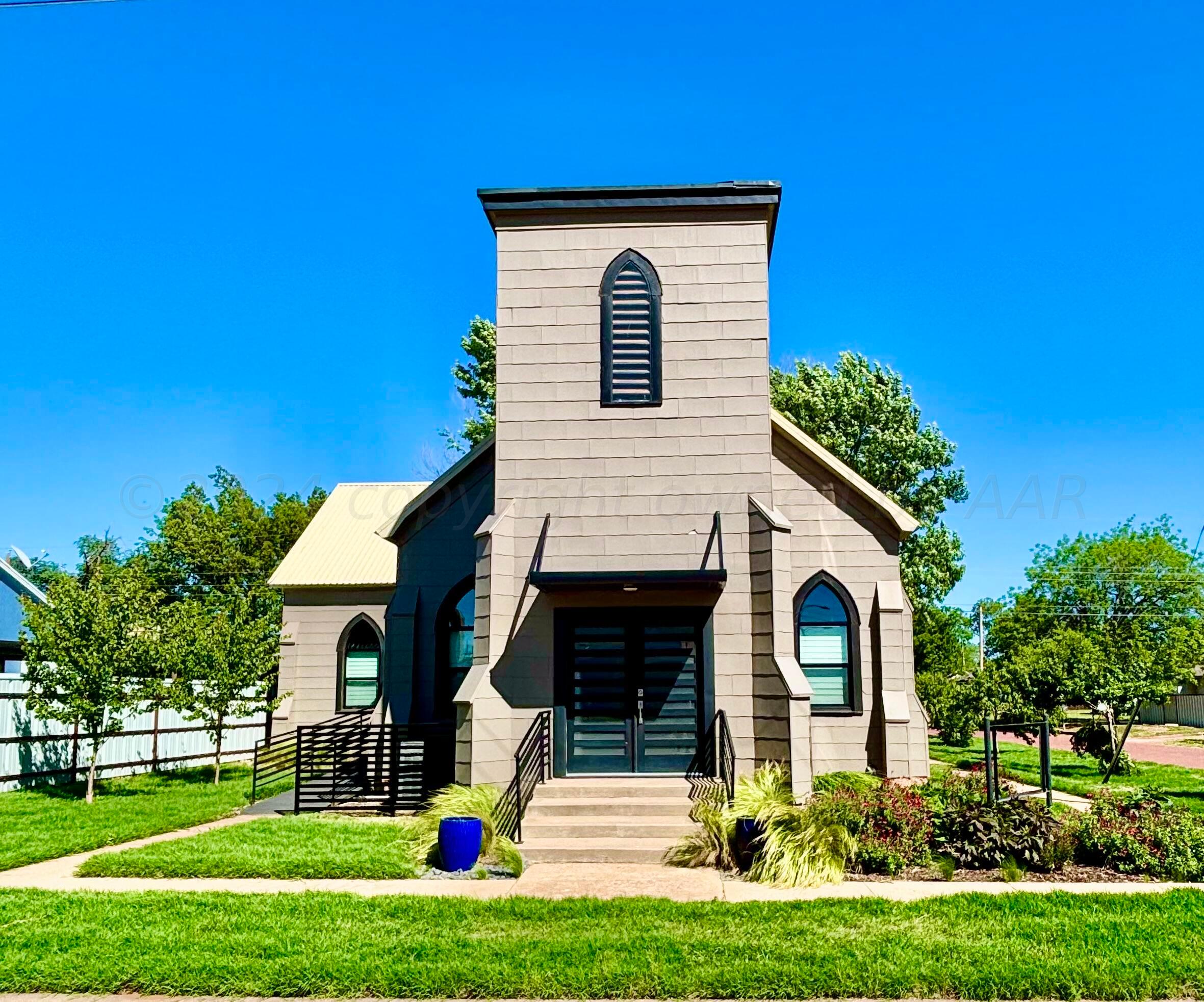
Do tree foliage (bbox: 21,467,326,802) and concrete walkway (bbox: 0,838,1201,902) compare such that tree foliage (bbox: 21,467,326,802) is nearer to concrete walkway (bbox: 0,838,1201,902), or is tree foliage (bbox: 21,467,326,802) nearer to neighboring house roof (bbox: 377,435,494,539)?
neighboring house roof (bbox: 377,435,494,539)

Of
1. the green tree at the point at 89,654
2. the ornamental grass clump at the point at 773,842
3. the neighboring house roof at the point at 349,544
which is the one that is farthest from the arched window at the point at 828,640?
the green tree at the point at 89,654

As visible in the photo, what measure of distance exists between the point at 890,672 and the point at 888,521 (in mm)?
2614

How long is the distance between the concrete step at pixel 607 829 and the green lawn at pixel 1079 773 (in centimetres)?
742

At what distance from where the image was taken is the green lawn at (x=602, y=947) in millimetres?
7121

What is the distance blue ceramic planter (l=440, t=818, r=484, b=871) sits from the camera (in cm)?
1123

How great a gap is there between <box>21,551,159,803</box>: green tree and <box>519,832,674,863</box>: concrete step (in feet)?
31.4

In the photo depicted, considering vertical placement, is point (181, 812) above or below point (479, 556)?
below

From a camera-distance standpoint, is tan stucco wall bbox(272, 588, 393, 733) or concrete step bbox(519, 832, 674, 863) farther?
tan stucco wall bbox(272, 588, 393, 733)

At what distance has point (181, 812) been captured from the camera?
1606 cm

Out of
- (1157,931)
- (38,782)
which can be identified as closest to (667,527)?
(1157,931)

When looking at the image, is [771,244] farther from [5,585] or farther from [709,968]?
[5,585]

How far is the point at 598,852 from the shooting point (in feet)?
39.8

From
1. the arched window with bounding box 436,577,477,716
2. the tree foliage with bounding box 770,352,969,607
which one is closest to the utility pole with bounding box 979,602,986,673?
the tree foliage with bounding box 770,352,969,607

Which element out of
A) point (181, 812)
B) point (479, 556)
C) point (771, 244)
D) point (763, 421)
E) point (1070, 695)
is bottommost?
point (181, 812)
